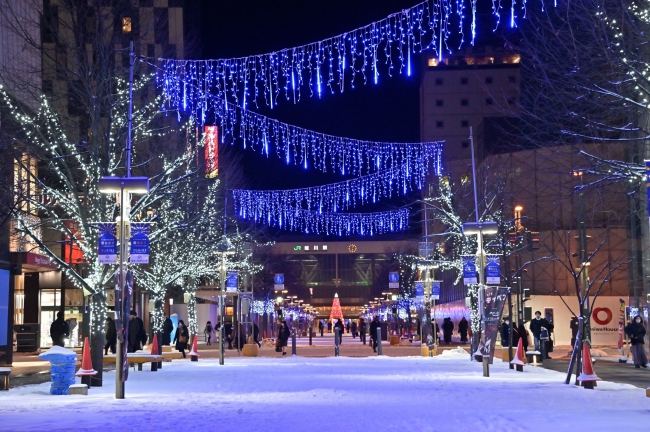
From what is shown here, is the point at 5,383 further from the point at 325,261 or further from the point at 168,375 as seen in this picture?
the point at 325,261

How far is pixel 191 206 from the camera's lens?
122ft

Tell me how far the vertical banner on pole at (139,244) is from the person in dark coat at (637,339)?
16.5 meters

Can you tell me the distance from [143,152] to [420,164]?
1766 cm

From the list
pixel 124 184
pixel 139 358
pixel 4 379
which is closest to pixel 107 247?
pixel 124 184

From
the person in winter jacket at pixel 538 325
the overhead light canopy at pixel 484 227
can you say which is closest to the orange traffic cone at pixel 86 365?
the overhead light canopy at pixel 484 227

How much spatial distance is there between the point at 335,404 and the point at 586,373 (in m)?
6.29

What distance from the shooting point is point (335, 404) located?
16047mm

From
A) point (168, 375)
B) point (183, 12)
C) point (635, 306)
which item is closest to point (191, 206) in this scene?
point (168, 375)

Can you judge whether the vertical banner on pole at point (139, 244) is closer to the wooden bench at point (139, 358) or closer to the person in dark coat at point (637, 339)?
the wooden bench at point (139, 358)

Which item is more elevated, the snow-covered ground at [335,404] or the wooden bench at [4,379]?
the wooden bench at [4,379]

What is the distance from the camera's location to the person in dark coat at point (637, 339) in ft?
97.6

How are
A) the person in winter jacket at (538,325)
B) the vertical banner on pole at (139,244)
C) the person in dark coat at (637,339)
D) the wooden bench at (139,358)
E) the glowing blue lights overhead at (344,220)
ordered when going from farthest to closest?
the glowing blue lights overhead at (344,220), the person in winter jacket at (538,325), the person in dark coat at (637,339), the wooden bench at (139,358), the vertical banner on pole at (139,244)

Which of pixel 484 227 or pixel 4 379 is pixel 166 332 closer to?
pixel 484 227

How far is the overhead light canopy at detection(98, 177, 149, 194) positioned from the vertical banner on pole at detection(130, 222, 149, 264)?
166cm
